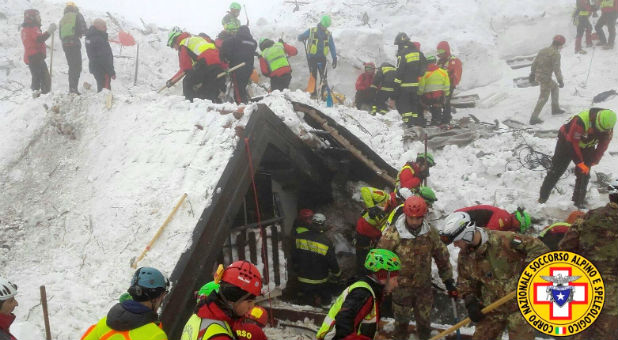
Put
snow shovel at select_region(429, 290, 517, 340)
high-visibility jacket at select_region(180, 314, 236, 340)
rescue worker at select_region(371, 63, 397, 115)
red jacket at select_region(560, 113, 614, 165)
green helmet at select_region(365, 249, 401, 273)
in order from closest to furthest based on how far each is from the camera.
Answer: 1. high-visibility jacket at select_region(180, 314, 236, 340)
2. snow shovel at select_region(429, 290, 517, 340)
3. green helmet at select_region(365, 249, 401, 273)
4. red jacket at select_region(560, 113, 614, 165)
5. rescue worker at select_region(371, 63, 397, 115)

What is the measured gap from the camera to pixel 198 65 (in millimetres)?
7965

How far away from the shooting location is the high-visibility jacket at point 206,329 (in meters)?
2.73

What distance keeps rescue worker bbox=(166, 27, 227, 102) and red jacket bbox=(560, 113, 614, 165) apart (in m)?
5.82

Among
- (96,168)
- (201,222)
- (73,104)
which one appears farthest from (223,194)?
(73,104)

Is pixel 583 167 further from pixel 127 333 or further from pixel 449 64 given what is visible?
pixel 127 333

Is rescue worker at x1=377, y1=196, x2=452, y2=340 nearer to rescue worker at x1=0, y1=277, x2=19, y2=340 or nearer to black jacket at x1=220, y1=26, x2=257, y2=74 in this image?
rescue worker at x1=0, y1=277, x2=19, y2=340

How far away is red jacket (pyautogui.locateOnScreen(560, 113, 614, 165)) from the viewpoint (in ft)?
22.4

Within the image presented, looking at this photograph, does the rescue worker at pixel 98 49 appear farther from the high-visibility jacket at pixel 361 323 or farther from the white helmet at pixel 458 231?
the white helmet at pixel 458 231

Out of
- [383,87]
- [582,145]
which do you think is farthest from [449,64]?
[582,145]

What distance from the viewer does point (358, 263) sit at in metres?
7.21

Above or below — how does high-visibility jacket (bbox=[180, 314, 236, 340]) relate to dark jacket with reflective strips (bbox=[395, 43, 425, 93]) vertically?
below

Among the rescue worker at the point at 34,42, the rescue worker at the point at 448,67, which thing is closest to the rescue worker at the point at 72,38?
the rescue worker at the point at 34,42

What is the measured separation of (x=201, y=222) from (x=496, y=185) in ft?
18.6

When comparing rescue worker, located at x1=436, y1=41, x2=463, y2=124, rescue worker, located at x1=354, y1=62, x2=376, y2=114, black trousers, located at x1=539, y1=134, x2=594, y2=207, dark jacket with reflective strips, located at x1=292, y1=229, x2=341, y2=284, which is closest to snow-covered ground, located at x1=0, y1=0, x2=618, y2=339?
black trousers, located at x1=539, y1=134, x2=594, y2=207
